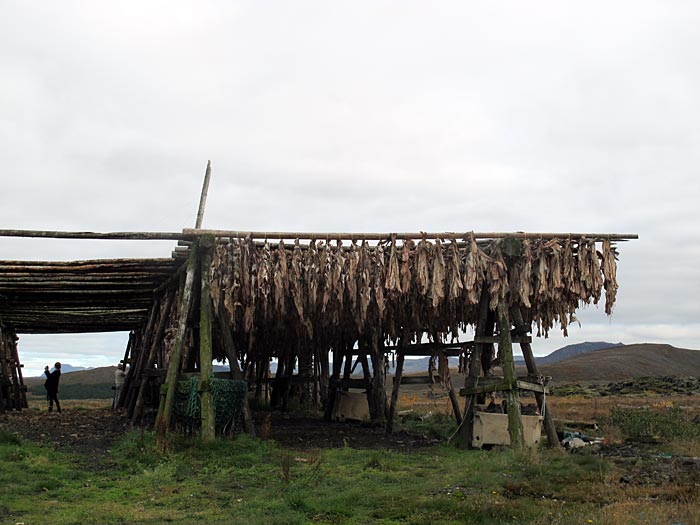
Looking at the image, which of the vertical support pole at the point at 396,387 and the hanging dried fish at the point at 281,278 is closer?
the hanging dried fish at the point at 281,278

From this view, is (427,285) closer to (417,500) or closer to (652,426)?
(417,500)

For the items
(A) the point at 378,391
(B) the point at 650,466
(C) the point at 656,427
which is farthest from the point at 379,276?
(A) the point at 378,391

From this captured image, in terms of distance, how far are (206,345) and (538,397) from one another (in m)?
6.43

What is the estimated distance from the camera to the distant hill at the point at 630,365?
57.0m

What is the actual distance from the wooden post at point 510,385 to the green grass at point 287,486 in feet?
2.27

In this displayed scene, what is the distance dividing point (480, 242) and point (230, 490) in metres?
6.70

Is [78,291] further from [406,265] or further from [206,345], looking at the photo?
[406,265]

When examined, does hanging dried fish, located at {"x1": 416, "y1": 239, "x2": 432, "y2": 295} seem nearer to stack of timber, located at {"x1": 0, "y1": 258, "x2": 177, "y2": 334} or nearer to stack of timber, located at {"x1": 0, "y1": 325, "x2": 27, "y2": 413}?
stack of timber, located at {"x1": 0, "y1": 258, "x2": 177, "y2": 334}

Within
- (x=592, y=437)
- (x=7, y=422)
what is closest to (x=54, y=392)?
(x=7, y=422)

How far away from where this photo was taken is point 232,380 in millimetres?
12844

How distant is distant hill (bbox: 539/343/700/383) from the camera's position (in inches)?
2246

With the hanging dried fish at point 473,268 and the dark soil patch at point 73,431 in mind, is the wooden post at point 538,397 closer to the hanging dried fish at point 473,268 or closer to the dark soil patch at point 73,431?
the hanging dried fish at point 473,268

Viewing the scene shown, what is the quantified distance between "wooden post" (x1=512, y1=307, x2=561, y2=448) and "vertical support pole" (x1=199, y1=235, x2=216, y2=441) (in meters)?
5.89

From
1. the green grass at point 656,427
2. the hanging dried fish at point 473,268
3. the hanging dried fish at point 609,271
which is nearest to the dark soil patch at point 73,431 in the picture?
the hanging dried fish at point 473,268
